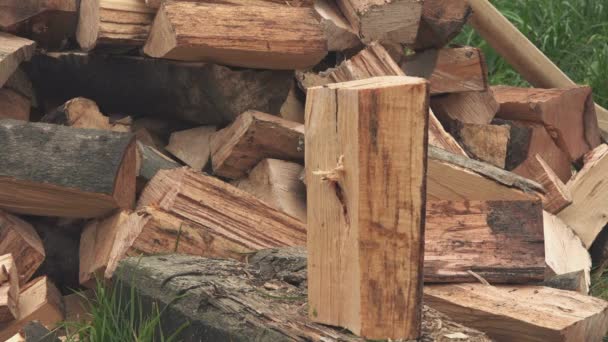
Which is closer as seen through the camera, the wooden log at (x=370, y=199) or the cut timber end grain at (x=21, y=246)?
the wooden log at (x=370, y=199)

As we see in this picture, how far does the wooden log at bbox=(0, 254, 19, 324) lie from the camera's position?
336 cm

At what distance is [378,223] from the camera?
8.23ft

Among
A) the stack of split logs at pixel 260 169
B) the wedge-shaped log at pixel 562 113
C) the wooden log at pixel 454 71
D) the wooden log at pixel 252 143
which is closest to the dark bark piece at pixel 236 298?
the stack of split logs at pixel 260 169

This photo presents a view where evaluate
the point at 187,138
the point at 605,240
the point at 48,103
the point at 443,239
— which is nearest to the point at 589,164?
the point at 605,240

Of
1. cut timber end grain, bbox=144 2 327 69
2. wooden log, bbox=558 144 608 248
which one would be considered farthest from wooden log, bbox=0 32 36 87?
wooden log, bbox=558 144 608 248

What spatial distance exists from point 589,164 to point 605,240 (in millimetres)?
354

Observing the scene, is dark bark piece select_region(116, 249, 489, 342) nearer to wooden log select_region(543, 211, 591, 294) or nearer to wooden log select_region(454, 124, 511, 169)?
wooden log select_region(543, 211, 591, 294)

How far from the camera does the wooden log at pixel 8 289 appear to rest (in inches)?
132

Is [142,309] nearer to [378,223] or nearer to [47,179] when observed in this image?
[47,179]

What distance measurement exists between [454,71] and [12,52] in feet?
6.53

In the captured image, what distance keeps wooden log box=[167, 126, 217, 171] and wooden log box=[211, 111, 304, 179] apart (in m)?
0.05

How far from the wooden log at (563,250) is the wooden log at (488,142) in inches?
15.7

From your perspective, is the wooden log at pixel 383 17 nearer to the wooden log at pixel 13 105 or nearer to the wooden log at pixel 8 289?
the wooden log at pixel 13 105

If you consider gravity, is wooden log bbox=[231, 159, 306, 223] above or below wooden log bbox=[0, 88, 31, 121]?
below
